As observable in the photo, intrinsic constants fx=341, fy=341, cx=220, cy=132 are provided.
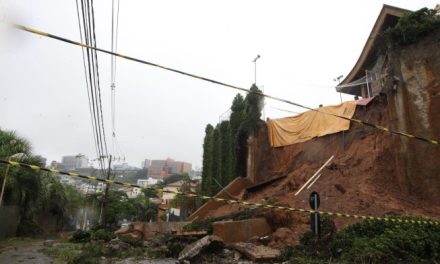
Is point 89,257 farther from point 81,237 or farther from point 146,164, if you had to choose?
point 146,164

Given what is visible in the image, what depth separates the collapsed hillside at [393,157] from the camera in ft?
39.2

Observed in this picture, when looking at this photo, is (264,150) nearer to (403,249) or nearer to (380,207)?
(380,207)

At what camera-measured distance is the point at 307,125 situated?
66.7 feet

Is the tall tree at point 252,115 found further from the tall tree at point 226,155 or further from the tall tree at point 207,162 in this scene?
the tall tree at point 207,162

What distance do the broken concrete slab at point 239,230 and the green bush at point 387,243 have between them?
339 centimetres

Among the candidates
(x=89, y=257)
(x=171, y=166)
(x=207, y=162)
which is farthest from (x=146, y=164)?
(x=89, y=257)

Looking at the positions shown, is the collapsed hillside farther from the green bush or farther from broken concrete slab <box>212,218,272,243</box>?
the green bush

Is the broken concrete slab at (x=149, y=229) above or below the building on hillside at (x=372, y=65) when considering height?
below

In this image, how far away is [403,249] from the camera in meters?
7.56

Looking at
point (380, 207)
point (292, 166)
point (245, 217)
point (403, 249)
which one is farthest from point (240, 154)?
point (403, 249)

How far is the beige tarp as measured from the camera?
1764 centimetres

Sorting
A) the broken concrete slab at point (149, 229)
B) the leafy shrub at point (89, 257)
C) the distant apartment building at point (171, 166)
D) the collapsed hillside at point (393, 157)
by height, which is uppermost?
the distant apartment building at point (171, 166)

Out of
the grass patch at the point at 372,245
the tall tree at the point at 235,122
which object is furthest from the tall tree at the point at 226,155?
the grass patch at the point at 372,245

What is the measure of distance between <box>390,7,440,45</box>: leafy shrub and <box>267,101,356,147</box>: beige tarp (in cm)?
413
